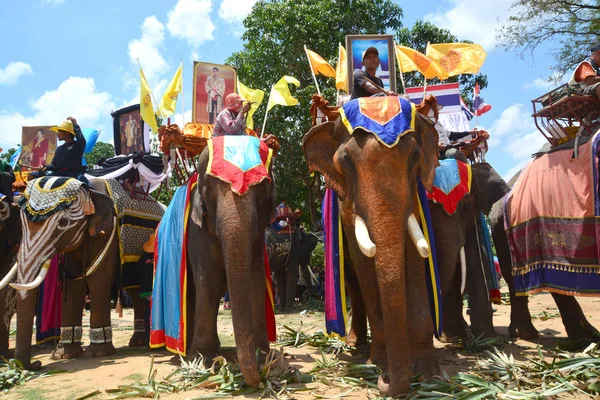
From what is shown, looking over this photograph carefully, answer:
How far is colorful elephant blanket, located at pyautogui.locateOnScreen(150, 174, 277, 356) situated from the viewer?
5.90 metres

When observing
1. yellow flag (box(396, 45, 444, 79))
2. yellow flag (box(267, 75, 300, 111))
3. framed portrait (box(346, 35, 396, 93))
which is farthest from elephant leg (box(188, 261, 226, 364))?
yellow flag (box(396, 45, 444, 79))

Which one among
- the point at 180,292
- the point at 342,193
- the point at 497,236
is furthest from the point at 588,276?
the point at 180,292

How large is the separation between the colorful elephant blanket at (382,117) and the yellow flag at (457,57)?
4.07 meters

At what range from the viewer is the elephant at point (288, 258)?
13.9m

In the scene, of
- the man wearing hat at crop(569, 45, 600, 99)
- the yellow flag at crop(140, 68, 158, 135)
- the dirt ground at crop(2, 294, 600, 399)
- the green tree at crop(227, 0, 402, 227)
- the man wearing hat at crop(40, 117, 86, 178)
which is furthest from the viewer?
the green tree at crop(227, 0, 402, 227)

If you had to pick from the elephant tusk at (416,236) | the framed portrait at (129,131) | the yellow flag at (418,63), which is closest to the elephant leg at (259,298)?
the elephant tusk at (416,236)

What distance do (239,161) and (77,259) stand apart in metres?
3.54

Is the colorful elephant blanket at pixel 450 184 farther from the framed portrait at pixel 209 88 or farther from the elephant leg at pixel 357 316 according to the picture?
the framed portrait at pixel 209 88

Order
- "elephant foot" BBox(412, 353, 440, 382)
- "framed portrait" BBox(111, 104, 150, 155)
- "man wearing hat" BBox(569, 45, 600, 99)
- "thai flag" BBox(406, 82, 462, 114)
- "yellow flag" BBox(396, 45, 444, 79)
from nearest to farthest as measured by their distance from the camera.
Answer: "elephant foot" BBox(412, 353, 440, 382)
"man wearing hat" BBox(569, 45, 600, 99)
"yellow flag" BBox(396, 45, 444, 79)
"framed portrait" BBox(111, 104, 150, 155)
"thai flag" BBox(406, 82, 462, 114)

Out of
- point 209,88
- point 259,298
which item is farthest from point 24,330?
point 209,88

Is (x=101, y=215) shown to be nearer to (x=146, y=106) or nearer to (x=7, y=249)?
(x=7, y=249)

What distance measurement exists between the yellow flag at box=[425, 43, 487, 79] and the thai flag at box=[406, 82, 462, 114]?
2.20 metres

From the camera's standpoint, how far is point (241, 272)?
15.4 ft

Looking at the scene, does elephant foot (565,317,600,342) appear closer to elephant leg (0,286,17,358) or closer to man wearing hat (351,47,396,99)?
man wearing hat (351,47,396,99)
